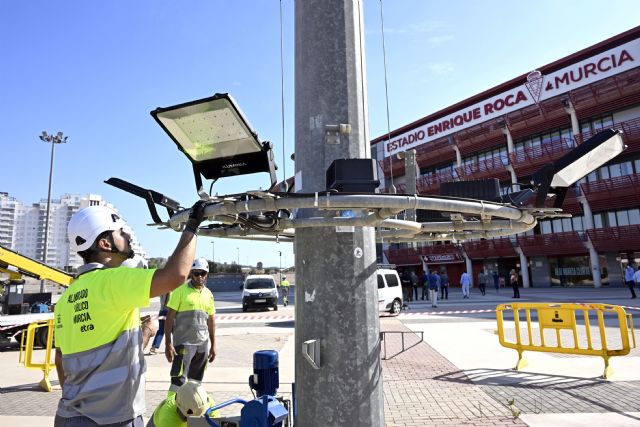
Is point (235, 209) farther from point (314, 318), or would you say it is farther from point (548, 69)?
point (548, 69)

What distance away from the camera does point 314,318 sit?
2297 mm

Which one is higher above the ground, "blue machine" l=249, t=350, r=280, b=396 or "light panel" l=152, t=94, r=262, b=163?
"light panel" l=152, t=94, r=262, b=163

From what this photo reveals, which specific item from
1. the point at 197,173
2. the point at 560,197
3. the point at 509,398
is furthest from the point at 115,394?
the point at 509,398

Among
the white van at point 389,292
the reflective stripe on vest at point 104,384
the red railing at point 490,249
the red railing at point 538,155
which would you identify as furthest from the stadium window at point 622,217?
the reflective stripe on vest at point 104,384

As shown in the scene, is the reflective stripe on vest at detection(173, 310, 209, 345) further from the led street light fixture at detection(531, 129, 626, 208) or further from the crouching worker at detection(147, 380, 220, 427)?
the led street light fixture at detection(531, 129, 626, 208)

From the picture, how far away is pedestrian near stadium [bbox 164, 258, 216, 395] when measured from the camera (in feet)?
17.5

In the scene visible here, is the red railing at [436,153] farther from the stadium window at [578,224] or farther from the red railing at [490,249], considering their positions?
the stadium window at [578,224]

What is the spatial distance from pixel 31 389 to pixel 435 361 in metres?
7.22

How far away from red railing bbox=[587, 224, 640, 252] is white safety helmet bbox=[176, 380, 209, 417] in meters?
33.7

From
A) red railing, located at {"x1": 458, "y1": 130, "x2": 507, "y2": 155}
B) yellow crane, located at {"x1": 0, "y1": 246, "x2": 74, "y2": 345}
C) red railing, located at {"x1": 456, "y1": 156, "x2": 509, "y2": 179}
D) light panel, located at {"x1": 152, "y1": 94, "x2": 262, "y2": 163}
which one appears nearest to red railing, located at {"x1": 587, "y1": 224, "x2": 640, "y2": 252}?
red railing, located at {"x1": 456, "y1": 156, "x2": 509, "y2": 179}

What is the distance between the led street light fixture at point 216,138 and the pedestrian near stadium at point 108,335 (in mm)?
382

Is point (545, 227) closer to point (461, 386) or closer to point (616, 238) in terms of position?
point (616, 238)

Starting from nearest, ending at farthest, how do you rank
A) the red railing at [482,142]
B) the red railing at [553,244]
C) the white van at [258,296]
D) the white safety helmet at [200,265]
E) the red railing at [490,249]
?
the white safety helmet at [200,265], the white van at [258,296], the red railing at [553,244], the red railing at [490,249], the red railing at [482,142]

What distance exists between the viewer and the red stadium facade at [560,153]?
95.7ft
